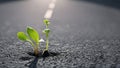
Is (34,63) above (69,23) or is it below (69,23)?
below

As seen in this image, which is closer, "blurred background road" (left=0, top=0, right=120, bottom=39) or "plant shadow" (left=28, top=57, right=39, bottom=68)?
"plant shadow" (left=28, top=57, right=39, bottom=68)

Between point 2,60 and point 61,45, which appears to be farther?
point 61,45

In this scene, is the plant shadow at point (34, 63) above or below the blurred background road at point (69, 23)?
below

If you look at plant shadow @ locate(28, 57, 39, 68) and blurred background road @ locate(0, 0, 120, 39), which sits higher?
blurred background road @ locate(0, 0, 120, 39)

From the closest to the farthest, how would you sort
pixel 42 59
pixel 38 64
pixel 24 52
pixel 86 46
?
1. pixel 38 64
2. pixel 42 59
3. pixel 24 52
4. pixel 86 46

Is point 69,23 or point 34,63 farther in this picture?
point 69,23

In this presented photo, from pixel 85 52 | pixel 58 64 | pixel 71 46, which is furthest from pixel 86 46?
pixel 58 64

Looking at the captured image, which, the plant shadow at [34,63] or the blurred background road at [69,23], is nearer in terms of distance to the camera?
the plant shadow at [34,63]

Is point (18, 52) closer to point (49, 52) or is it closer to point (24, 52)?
point (24, 52)

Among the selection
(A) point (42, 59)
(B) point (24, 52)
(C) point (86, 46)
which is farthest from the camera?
(C) point (86, 46)
